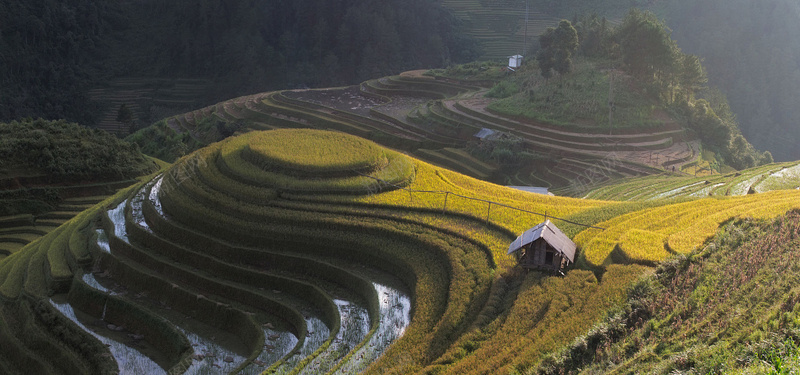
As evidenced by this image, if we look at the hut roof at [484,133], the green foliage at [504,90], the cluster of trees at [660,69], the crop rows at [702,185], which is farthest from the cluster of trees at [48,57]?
the crop rows at [702,185]

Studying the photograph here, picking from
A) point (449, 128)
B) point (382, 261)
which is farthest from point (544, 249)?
point (449, 128)

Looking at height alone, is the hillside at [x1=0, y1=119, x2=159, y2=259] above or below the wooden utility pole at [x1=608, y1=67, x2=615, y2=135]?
below

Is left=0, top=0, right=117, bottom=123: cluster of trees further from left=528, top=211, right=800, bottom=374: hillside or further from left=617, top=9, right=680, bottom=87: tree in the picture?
left=528, top=211, right=800, bottom=374: hillside

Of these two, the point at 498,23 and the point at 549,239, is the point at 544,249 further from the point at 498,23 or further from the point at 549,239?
the point at 498,23

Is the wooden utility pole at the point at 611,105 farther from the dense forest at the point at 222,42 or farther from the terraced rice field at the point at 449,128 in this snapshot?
the dense forest at the point at 222,42

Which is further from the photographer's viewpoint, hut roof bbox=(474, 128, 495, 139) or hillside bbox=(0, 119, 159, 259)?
hut roof bbox=(474, 128, 495, 139)

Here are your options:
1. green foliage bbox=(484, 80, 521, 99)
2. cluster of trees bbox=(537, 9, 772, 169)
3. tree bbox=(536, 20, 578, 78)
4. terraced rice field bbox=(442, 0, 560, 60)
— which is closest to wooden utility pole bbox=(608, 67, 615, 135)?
cluster of trees bbox=(537, 9, 772, 169)
